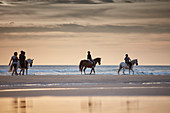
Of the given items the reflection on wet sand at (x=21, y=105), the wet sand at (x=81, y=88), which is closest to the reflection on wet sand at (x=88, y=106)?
the reflection on wet sand at (x=21, y=105)

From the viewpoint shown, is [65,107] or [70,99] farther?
[70,99]

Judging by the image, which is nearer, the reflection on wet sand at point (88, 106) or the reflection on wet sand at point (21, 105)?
the reflection on wet sand at point (88, 106)

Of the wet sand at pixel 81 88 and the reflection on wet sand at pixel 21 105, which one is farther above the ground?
the wet sand at pixel 81 88

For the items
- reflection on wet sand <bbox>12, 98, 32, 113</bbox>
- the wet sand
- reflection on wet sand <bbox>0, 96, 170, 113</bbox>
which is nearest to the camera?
reflection on wet sand <bbox>0, 96, 170, 113</bbox>

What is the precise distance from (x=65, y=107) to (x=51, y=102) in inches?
56.3

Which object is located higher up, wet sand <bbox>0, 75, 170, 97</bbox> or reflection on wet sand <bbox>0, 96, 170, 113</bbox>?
wet sand <bbox>0, 75, 170, 97</bbox>

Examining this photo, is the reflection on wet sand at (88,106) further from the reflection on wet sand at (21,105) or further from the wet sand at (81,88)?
the wet sand at (81,88)

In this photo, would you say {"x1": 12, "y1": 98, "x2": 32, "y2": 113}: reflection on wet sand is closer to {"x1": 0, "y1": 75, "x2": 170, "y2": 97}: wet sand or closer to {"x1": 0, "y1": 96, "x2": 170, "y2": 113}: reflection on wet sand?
{"x1": 0, "y1": 96, "x2": 170, "y2": 113}: reflection on wet sand

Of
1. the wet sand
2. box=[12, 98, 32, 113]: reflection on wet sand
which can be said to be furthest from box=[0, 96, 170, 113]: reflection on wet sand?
the wet sand

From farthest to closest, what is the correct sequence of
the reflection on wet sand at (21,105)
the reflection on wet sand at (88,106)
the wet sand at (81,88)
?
the wet sand at (81,88)
the reflection on wet sand at (21,105)
the reflection on wet sand at (88,106)

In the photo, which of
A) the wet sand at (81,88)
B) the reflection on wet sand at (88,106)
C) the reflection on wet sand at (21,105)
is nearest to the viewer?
the reflection on wet sand at (88,106)

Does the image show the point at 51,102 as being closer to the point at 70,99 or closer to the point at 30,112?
the point at 70,99

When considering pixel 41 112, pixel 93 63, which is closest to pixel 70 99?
pixel 41 112

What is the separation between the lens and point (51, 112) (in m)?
10.2
